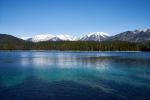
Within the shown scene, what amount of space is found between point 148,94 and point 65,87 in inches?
346

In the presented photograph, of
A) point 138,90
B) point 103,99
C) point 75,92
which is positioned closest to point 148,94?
point 138,90

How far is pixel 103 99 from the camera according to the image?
1920 centimetres

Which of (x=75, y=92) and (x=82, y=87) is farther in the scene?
(x=82, y=87)

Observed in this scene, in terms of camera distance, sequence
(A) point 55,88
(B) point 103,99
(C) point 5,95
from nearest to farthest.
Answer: (B) point 103,99 → (C) point 5,95 → (A) point 55,88

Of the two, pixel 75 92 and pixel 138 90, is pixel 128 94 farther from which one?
pixel 75 92

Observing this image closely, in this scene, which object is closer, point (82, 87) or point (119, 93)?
point (119, 93)

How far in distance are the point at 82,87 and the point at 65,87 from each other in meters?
1.89

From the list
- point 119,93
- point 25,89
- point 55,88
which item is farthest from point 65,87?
point 119,93

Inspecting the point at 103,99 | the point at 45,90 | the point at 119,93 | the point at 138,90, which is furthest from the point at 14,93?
the point at 138,90

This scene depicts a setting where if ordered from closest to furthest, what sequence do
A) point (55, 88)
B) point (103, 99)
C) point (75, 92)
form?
point (103, 99) → point (75, 92) → point (55, 88)

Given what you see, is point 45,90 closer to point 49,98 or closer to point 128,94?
point 49,98

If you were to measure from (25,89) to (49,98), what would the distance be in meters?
4.79

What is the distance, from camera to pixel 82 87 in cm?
2464

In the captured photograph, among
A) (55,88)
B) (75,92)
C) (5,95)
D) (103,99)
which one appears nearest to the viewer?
(103,99)
